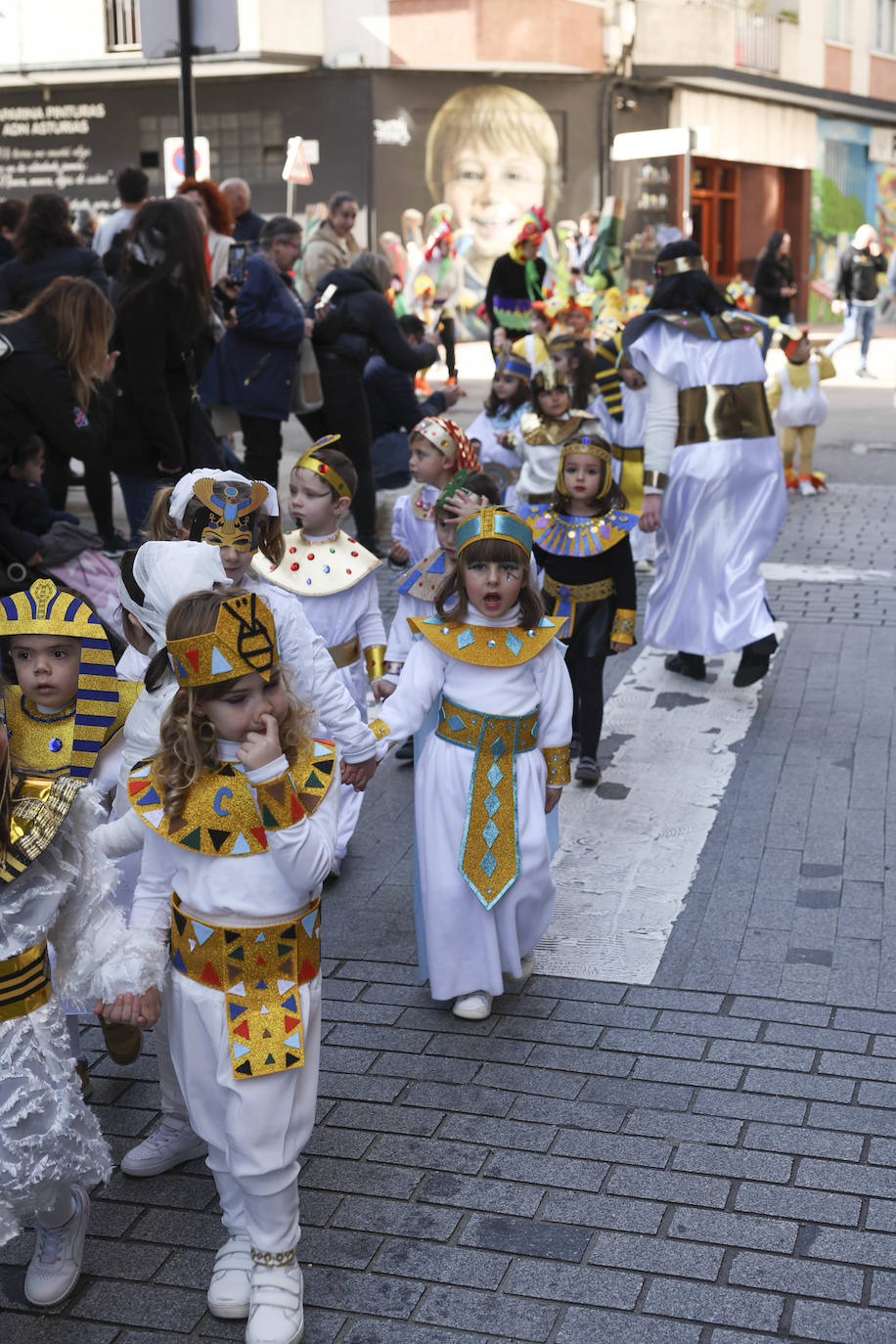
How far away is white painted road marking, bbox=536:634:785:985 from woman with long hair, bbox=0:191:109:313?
446cm

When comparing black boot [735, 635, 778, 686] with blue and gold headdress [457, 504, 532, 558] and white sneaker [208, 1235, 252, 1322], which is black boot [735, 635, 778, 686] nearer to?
blue and gold headdress [457, 504, 532, 558]

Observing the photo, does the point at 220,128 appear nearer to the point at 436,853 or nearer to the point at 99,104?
the point at 99,104

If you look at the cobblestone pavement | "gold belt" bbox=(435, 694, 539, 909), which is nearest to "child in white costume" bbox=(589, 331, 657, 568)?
the cobblestone pavement

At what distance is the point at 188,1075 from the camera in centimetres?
331

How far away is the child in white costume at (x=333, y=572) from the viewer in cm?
546

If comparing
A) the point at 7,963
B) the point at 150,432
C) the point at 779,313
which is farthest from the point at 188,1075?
the point at 779,313

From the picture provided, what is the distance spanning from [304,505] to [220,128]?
89.9 feet

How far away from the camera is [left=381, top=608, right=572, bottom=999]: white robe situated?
454 cm

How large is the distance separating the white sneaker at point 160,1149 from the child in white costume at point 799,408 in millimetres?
10417

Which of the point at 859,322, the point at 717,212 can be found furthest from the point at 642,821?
the point at 717,212

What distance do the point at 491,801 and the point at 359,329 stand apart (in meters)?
6.08

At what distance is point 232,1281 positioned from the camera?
328 cm

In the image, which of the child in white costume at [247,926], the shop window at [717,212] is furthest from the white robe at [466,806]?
the shop window at [717,212]

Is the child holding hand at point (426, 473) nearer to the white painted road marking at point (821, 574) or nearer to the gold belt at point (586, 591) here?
the gold belt at point (586, 591)
